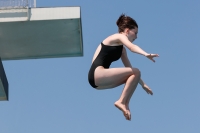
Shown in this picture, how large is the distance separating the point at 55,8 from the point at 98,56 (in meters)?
13.2

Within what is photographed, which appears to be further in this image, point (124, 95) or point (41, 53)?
point (41, 53)

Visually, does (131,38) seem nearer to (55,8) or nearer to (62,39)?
(55,8)

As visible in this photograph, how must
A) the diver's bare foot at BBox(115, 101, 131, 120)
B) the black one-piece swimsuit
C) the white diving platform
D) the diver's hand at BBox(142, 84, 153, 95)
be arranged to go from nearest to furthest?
the diver's bare foot at BBox(115, 101, 131, 120), the black one-piece swimsuit, the diver's hand at BBox(142, 84, 153, 95), the white diving platform

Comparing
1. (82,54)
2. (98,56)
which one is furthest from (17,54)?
(98,56)

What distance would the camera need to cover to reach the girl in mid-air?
958 cm

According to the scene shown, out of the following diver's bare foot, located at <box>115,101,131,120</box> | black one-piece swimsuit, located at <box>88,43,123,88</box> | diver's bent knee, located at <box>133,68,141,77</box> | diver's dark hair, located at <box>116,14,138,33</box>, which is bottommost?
diver's bare foot, located at <box>115,101,131,120</box>

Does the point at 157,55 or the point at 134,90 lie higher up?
the point at 157,55

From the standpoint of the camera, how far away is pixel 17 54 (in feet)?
88.8

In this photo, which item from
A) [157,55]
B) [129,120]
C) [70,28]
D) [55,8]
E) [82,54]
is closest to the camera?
[157,55]

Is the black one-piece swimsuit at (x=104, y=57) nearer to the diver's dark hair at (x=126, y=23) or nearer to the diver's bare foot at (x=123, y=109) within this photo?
the diver's dark hair at (x=126, y=23)

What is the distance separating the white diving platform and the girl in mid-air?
508 inches

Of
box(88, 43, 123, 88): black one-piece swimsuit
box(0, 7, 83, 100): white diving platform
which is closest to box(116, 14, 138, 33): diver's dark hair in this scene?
box(88, 43, 123, 88): black one-piece swimsuit

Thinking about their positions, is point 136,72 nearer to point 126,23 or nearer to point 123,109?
point 123,109

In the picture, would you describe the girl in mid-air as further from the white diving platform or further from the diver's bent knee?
the white diving platform
